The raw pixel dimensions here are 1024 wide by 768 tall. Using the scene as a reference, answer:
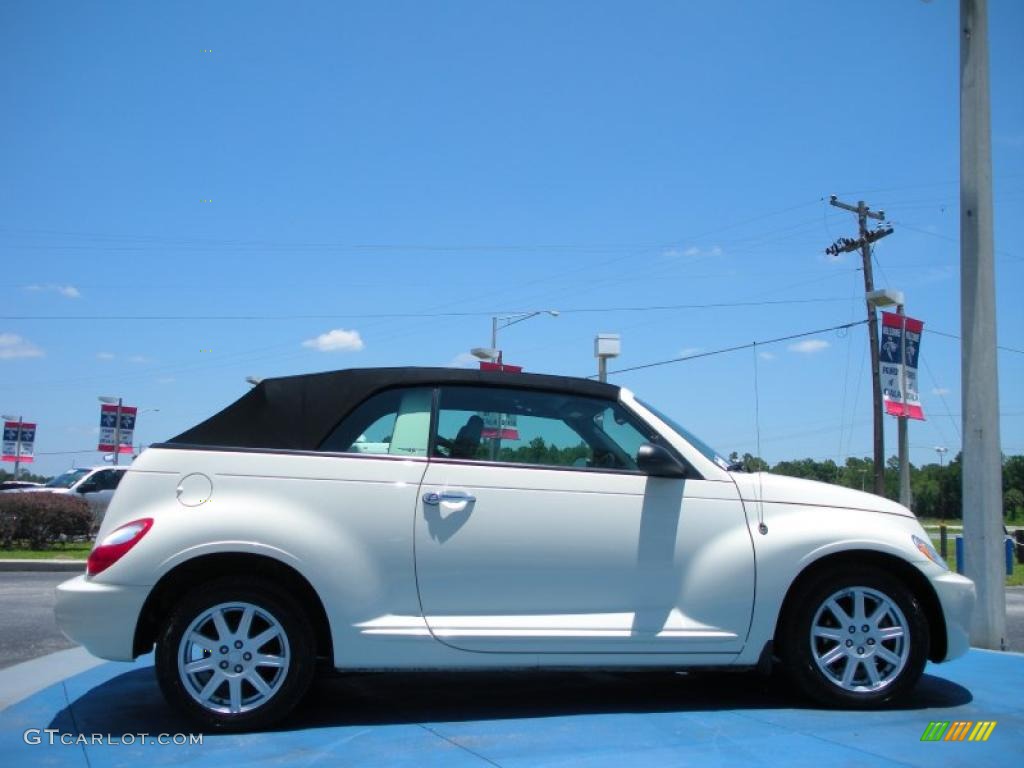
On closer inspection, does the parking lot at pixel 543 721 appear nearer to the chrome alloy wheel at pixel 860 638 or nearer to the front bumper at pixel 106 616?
the chrome alloy wheel at pixel 860 638

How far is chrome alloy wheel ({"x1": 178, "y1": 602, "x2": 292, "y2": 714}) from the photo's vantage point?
4145 mm

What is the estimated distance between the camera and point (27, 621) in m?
8.16

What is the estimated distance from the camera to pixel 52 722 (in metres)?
4.38

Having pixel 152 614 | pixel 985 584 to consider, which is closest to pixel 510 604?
pixel 152 614

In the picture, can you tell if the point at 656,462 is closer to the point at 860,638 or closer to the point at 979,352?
the point at 860,638

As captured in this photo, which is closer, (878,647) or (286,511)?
(286,511)

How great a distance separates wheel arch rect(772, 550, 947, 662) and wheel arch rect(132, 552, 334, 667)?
2195 millimetres

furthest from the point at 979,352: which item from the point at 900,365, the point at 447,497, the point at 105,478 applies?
the point at 105,478

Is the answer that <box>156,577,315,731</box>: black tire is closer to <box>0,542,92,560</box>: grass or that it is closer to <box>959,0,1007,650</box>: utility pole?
<box>959,0,1007,650</box>: utility pole

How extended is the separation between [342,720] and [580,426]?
1.83m

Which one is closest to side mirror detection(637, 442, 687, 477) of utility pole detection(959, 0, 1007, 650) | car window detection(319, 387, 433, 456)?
car window detection(319, 387, 433, 456)

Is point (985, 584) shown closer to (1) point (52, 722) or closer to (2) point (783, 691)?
(2) point (783, 691)

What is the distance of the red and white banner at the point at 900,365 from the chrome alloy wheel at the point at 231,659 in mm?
11220
